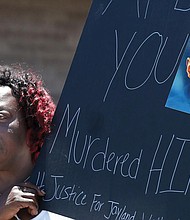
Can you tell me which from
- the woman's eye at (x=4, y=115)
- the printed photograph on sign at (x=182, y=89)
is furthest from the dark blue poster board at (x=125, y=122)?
the woman's eye at (x=4, y=115)

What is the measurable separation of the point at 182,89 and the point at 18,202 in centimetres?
64

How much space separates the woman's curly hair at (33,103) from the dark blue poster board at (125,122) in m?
0.05

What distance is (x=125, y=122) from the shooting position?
2992mm

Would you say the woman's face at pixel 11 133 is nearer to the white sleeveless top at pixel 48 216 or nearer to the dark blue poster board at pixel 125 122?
the dark blue poster board at pixel 125 122

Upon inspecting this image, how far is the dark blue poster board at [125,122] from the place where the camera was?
290cm

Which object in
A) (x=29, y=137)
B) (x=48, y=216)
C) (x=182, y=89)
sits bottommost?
(x=48, y=216)

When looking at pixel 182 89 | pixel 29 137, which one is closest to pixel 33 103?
pixel 29 137

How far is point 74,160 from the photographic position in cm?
306

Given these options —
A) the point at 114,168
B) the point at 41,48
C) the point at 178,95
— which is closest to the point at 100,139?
the point at 114,168

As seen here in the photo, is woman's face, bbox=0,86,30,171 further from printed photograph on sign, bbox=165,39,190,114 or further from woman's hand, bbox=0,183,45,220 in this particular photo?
printed photograph on sign, bbox=165,39,190,114

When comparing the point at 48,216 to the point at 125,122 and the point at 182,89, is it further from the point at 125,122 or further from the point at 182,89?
the point at 182,89

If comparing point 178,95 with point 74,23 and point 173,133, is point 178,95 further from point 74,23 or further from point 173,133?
point 74,23

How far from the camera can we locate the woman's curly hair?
124 inches

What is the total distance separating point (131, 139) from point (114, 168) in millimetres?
117
